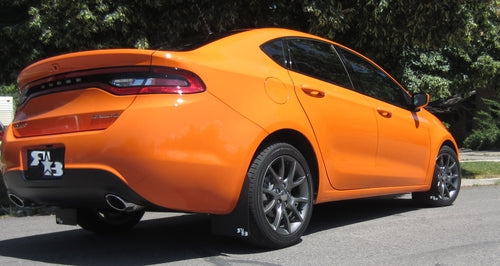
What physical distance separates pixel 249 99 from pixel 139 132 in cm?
87

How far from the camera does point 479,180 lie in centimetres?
959

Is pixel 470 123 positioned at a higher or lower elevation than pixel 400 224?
lower

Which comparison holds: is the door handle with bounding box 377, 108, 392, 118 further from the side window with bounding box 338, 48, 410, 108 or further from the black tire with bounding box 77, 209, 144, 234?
the black tire with bounding box 77, 209, 144, 234

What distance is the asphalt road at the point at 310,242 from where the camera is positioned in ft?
13.0

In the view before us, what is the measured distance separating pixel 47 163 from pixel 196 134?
3.41ft

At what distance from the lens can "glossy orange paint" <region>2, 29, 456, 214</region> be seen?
3412 millimetres

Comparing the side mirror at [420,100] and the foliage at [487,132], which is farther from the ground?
the side mirror at [420,100]

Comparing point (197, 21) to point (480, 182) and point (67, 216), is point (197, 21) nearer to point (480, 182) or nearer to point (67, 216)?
point (67, 216)

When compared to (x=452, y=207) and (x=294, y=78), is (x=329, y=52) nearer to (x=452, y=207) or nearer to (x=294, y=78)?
(x=294, y=78)

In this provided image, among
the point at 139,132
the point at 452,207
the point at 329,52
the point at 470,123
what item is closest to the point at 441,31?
the point at 452,207

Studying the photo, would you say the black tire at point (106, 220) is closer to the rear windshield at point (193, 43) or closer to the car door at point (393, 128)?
the rear windshield at point (193, 43)

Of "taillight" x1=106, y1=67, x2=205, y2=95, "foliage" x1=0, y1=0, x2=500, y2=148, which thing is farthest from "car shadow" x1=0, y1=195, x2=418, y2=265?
"foliage" x1=0, y1=0, x2=500, y2=148

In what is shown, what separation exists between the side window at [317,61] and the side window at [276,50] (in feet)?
0.31

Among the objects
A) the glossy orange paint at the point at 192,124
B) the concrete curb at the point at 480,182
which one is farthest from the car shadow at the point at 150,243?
the concrete curb at the point at 480,182
